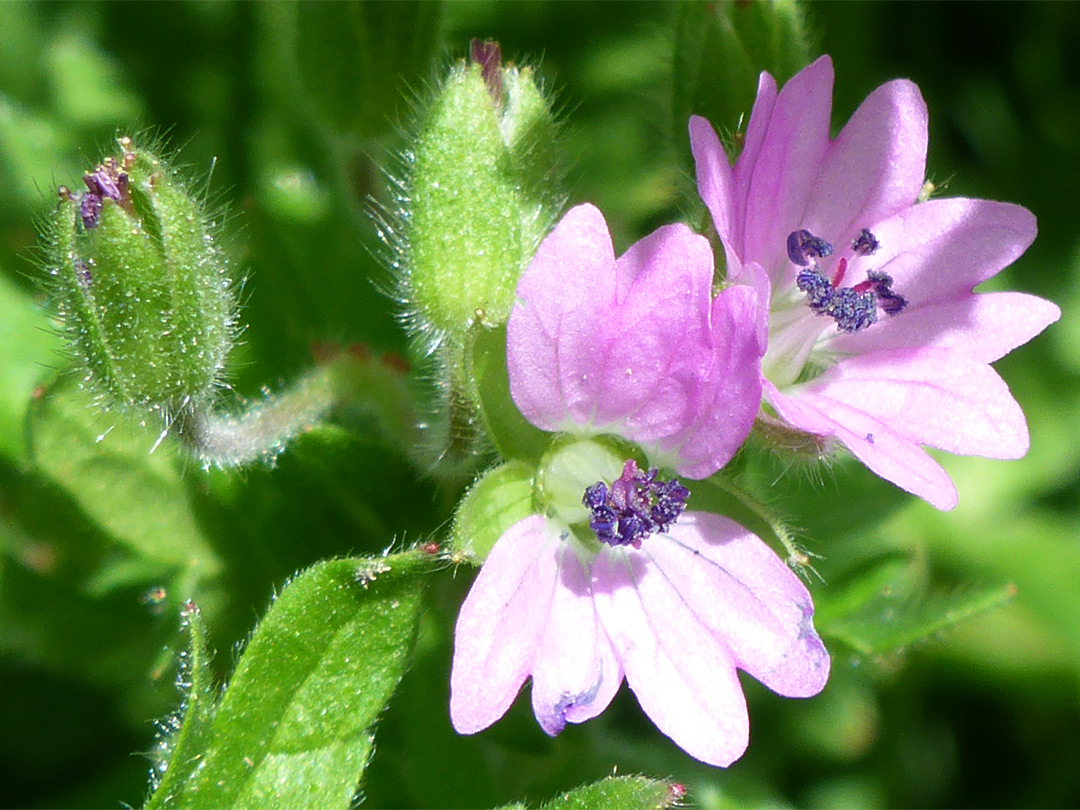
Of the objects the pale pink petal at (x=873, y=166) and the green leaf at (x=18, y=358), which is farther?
the green leaf at (x=18, y=358)

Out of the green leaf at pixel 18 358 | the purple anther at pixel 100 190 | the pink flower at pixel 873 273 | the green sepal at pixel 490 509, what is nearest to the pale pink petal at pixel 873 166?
the pink flower at pixel 873 273

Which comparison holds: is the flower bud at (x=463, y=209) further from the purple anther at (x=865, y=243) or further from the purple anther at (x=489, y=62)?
Answer: the purple anther at (x=865, y=243)

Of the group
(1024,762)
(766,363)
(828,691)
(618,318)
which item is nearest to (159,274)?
(618,318)

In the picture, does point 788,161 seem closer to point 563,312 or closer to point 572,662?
A: point 563,312

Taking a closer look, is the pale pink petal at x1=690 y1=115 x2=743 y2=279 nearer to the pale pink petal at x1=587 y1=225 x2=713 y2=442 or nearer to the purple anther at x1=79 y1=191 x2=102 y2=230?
the pale pink petal at x1=587 y1=225 x2=713 y2=442

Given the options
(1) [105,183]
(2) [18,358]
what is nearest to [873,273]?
(1) [105,183]

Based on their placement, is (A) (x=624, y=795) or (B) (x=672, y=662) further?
(B) (x=672, y=662)

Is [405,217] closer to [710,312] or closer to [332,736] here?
[710,312]

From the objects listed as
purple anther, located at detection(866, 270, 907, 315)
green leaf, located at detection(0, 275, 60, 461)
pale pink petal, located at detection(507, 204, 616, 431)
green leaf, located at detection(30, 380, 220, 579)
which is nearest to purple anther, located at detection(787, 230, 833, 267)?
purple anther, located at detection(866, 270, 907, 315)
